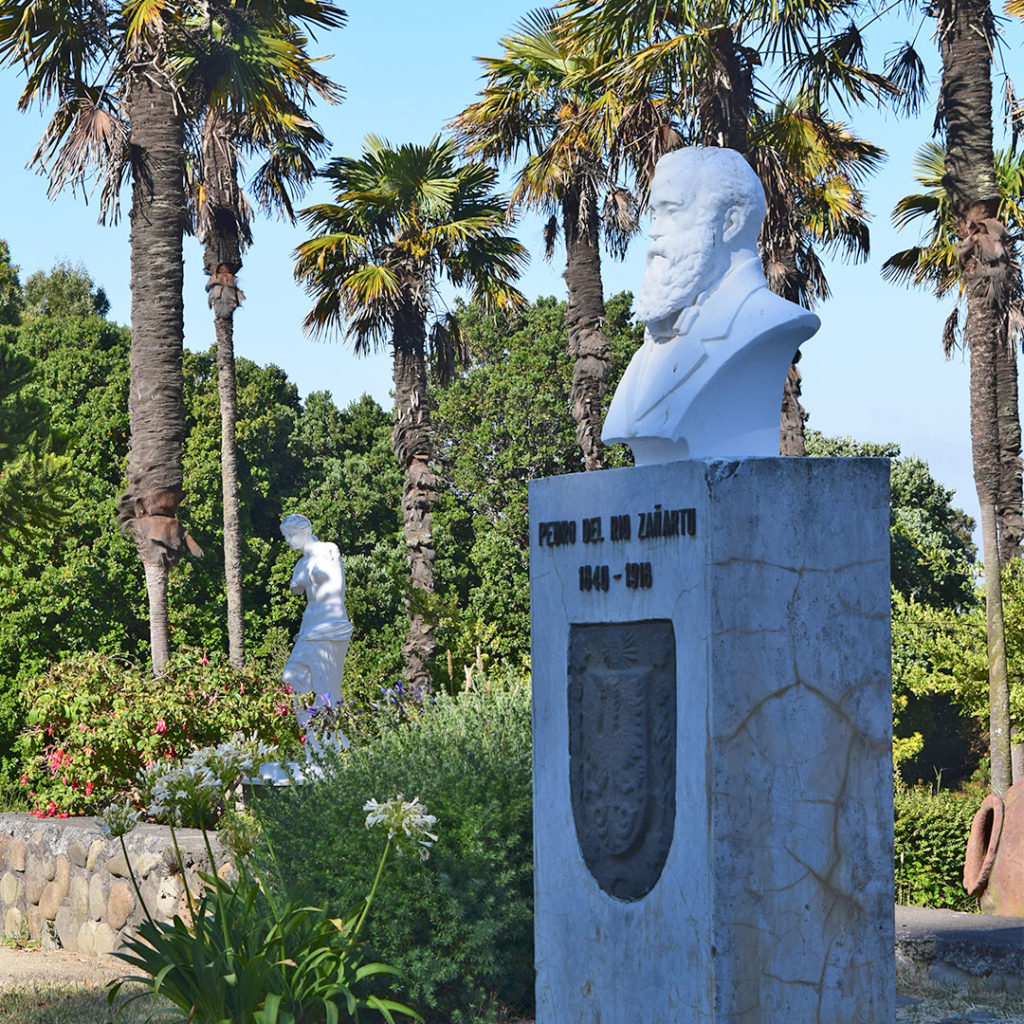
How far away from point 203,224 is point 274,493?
9.86 meters

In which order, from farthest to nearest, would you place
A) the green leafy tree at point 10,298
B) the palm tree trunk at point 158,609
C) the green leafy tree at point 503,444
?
the green leafy tree at point 10,298 < the green leafy tree at point 503,444 < the palm tree trunk at point 158,609

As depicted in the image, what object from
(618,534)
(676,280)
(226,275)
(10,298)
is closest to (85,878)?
(618,534)

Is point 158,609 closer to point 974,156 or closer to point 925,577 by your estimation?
point 974,156

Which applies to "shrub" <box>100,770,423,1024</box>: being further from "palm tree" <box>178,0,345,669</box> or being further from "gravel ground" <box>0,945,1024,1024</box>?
"palm tree" <box>178,0,345,669</box>

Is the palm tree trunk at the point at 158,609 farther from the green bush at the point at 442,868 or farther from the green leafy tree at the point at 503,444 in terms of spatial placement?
the green leafy tree at the point at 503,444

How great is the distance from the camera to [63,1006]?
24.7 ft

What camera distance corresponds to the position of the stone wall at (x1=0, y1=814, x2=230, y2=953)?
9.05 m

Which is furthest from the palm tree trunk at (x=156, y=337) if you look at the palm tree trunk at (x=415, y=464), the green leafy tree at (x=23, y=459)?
the palm tree trunk at (x=415, y=464)

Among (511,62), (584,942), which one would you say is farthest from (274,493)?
(584,942)

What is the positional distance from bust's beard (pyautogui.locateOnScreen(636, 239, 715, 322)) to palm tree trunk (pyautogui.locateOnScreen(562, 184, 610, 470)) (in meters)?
13.3

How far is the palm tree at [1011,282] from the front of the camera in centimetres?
2141

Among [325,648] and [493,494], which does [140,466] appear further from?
[493,494]

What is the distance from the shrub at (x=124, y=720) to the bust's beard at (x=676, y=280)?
6.26m

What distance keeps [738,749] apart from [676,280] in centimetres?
175
